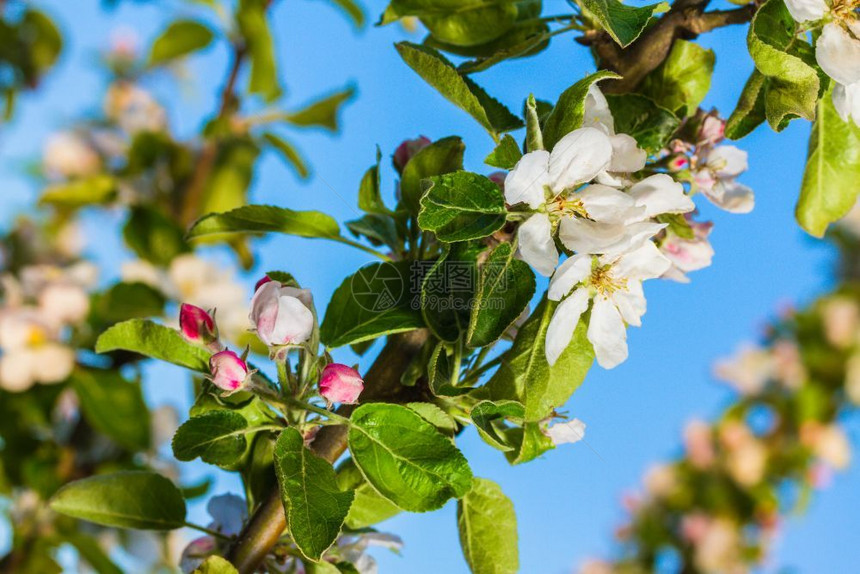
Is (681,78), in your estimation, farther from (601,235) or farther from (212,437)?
(212,437)

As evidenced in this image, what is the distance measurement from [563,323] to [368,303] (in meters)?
0.13

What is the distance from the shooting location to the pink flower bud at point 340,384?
0.46 m

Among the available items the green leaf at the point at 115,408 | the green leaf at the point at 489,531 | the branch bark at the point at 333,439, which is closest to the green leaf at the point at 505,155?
the branch bark at the point at 333,439

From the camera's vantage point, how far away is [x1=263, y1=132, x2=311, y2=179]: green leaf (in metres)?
1.41

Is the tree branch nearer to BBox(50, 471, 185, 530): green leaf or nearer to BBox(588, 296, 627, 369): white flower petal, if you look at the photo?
BBox(588, 296, 627, 369): white flower petal

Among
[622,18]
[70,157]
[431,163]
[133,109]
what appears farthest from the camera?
[133,109]

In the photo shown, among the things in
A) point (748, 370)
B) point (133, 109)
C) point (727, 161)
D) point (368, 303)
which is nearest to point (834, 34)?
point (727, 161)

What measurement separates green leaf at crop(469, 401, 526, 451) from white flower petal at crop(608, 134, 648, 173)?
16 centimetres

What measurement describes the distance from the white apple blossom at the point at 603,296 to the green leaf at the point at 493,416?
37 millimetres

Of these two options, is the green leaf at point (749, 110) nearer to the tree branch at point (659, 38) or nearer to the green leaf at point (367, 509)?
the tree branch at point (659, 38)

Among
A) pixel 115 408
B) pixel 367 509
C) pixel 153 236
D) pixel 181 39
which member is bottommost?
pixel 115 408

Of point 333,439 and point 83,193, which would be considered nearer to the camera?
point 333,439

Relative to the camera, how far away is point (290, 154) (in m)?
1.41

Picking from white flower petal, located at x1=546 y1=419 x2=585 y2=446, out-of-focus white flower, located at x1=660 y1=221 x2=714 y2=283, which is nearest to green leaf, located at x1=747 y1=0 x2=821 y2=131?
out-of-focus white flower, located at x1=660 y1=221 x2=714 y2=283
